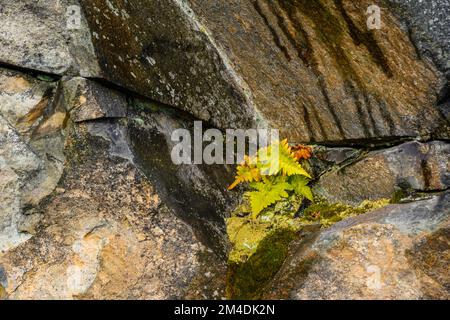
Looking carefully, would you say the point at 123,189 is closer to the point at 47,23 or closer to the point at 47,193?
the point at 47,193

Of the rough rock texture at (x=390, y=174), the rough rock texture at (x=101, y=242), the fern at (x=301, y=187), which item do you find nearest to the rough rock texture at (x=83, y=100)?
the rough rock texture at (x=101, y=242)

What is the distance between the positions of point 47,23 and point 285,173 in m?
2.61

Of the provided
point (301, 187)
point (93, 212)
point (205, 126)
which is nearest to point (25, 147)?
point (93, 212)

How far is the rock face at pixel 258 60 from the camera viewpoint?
4.79m

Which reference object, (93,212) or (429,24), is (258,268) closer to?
(93,212)

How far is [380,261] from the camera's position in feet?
13.8

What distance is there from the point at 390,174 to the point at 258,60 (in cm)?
174

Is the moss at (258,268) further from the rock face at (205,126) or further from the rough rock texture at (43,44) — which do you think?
the rough rock texture at (43,44)

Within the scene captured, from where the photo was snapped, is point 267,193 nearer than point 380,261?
No

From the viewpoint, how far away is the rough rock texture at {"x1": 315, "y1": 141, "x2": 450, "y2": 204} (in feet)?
16.9

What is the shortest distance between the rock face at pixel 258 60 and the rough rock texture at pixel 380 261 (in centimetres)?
120

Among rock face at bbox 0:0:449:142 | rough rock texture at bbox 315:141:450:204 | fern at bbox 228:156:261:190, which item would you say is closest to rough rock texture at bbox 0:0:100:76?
rock face at bbox 0:0:449:142

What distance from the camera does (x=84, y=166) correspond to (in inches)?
185
